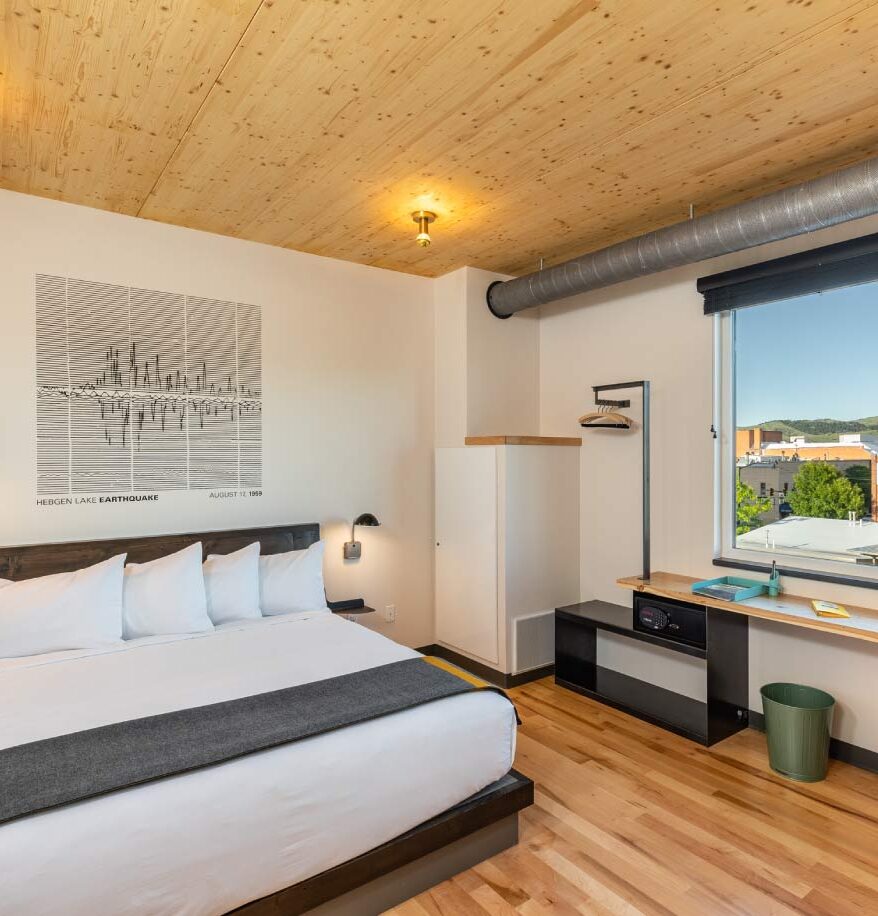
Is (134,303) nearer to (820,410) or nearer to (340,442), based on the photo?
(340,442)

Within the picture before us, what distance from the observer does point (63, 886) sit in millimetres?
1517

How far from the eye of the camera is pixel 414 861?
6.89 ft

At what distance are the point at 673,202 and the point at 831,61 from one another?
1196 mm

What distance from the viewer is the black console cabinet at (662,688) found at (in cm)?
326

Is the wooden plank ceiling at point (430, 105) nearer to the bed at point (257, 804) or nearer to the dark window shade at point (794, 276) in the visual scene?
the dark window shade at point (794, 276)

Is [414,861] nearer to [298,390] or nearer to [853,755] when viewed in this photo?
[853,755]

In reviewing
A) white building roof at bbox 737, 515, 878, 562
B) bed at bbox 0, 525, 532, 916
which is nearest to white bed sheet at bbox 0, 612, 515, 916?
bed at bbox 0, 525, 532, 916

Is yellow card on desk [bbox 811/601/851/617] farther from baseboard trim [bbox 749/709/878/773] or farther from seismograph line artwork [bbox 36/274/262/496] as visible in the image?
seismograph line artwork [bbox 36/274/262/496]

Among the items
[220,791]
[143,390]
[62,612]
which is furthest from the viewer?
[143,390]

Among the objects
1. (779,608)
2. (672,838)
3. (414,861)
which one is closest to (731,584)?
(779,608)

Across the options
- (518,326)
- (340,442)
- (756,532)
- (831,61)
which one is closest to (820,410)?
(756,532)

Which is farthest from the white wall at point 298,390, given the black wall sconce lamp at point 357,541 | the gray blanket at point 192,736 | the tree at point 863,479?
the tree at point 863,479

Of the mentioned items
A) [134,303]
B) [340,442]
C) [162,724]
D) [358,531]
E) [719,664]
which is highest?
[134,303]

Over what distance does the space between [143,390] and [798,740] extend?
3763 millimetres
